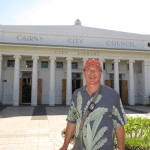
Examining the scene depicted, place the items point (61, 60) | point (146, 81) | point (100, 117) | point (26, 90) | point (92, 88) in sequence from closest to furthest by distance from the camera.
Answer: point (100, 117), point (92, 88), point (146, 81), point (26, 90), point (61, 60)

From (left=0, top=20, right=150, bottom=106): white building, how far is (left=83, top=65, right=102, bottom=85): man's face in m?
14.4

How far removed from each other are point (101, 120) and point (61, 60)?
1746 centimetres

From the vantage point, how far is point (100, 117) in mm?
1645

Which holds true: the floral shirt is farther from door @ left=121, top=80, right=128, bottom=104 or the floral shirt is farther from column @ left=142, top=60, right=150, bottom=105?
door @ left=121, top=80, right=128, bottom=104

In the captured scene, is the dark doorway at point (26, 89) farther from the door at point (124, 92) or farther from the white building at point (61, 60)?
the door at point (124, 92)

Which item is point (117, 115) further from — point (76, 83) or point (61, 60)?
point (61, 60)

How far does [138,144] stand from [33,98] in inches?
525

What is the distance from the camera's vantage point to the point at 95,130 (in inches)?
64.6

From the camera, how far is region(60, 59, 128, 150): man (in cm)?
163

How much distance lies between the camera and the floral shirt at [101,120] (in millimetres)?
1621

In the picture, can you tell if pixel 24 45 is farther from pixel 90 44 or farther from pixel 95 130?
pixel 95 130

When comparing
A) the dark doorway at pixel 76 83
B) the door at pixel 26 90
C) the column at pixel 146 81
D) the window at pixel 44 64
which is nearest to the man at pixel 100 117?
the door at pixel 26 90

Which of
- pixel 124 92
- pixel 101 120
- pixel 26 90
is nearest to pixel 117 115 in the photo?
pixel 101 120

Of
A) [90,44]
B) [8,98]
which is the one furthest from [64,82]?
[8,98]
